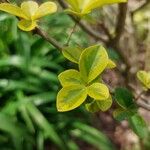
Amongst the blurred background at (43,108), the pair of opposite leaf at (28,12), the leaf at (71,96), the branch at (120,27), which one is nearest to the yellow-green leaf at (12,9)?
the pair of opposite leaf at (28,12)

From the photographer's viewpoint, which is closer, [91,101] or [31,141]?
[91,101]

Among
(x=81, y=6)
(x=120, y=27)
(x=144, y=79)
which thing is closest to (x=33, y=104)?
(x=120, y=27)

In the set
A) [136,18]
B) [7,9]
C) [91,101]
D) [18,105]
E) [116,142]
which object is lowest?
[116,142]

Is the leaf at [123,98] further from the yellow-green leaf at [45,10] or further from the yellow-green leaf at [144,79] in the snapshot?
the yellow-green leaf at [45,10]

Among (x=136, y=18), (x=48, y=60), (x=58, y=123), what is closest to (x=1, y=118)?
(x=58, y=123)

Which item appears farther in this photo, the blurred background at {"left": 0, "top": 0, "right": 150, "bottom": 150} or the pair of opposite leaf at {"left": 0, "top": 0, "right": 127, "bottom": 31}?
the blurred background at {"left": 0, "top": 0, "right": 150, "bottom": 150}

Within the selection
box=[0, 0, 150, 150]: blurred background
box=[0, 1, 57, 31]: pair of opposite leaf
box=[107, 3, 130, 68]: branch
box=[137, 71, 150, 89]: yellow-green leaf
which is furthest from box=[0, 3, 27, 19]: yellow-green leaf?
box=[0, 0, 150, 150]: blurred background

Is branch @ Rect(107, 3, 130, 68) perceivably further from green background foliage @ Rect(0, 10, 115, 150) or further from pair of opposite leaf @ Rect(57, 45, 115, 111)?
green background foliage @ Rect(0, 10, 115, 150)

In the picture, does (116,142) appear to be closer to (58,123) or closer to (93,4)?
(58,123)
